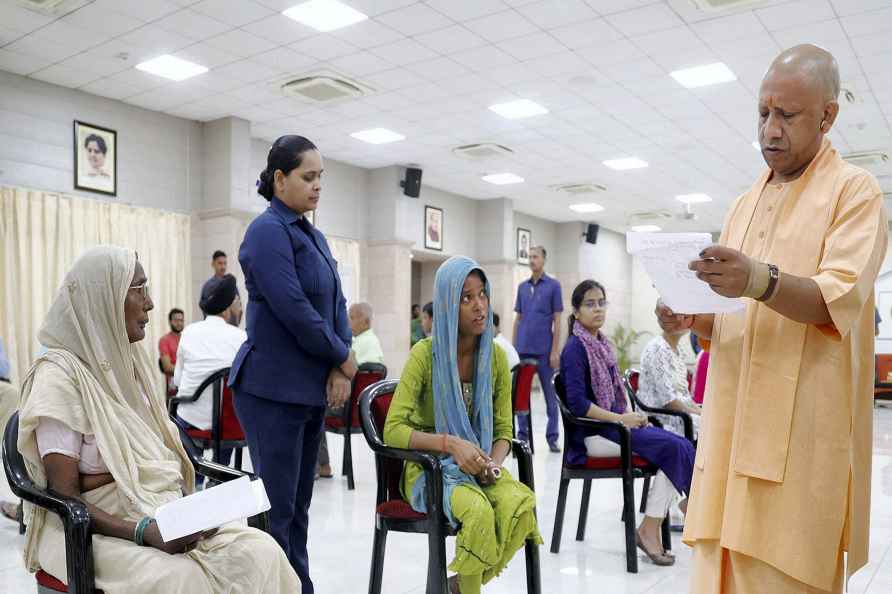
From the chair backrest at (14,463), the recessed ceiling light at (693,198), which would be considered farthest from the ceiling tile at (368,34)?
the recessed ceiling light at (693,198)

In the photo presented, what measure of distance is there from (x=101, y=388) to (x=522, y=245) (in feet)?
42.6

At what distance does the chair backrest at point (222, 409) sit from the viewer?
12.7 ft

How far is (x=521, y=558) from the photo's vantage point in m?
3.41

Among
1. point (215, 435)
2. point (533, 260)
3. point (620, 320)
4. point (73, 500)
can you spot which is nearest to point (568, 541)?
point (215, 435)

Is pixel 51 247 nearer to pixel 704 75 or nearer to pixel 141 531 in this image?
pixel 704 75

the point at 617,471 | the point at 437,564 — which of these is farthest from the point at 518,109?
the point at 437,564

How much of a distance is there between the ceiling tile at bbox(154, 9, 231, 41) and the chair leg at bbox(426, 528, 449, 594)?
4.86 meters

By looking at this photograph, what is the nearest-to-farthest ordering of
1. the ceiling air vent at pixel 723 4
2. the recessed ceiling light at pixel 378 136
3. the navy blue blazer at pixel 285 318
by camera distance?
the navy blue blazer at pixel 285 318 → the ceiling air vent at pixel 723 4 → the recessed ceiling light at pixel 378 136

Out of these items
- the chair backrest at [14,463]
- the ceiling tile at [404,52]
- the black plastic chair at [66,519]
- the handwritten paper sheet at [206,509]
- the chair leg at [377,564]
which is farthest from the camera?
the ceiling tile at [404,52]

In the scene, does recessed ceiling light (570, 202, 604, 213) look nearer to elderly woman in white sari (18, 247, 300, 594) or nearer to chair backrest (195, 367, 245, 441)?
chair backrest (195, 367, 245, 441)

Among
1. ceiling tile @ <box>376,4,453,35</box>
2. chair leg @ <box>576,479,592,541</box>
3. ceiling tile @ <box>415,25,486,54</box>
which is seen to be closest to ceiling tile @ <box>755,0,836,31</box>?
ceiling tile @ <box>415,25,486,54</box>

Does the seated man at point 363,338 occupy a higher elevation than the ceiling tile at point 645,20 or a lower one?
lower

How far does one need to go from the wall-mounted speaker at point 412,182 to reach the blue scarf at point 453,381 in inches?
337

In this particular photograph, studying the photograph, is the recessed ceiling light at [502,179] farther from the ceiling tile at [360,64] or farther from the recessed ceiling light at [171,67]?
the recessed ceiling light at [171,67]
